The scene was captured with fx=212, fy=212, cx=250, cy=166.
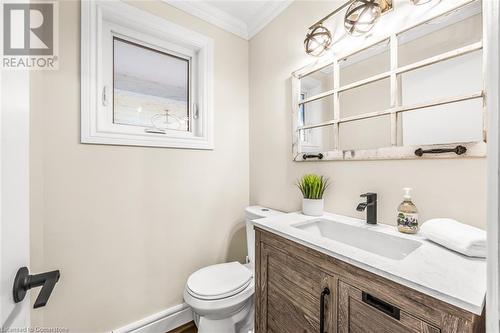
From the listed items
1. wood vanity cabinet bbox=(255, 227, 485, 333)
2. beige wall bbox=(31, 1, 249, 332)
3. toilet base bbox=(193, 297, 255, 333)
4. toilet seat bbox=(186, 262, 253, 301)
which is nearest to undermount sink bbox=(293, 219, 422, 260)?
wood vanity cabinet bbox=(255, 227, 485, 333)

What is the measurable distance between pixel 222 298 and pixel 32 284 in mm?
915

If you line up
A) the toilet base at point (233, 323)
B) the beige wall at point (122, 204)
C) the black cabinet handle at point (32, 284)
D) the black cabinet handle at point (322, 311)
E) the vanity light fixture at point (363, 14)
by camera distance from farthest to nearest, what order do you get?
the toilet base at point (233, 323) < the beige wall at point (122, 204) < the vanity light fixture at point (363, 14) < the black cabinet handle at point (322, 311) < the black cabinet handle at point (32, 284)

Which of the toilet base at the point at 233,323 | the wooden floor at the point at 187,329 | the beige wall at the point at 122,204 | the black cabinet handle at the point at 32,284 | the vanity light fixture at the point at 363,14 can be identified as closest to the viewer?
the black cabinet handle at the point at 32,284

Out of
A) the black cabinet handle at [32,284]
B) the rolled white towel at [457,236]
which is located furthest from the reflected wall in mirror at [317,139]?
the black cabinet handle at [32,284]

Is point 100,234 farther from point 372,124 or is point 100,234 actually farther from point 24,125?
point 372,124

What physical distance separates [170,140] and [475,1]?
161 centimetres

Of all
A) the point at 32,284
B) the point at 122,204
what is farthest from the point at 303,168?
the point at 32,284

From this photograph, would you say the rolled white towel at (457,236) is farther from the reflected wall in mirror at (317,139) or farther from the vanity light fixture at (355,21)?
the vanity light fixture at (355,21)

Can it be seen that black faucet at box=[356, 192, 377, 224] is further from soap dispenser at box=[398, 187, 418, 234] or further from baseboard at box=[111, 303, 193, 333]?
baseboard at box=[111, 303, 193, 333]

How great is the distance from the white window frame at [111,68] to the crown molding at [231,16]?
6.3 inches

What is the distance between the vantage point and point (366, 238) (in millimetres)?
983

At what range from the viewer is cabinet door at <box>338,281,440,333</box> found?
0.55m

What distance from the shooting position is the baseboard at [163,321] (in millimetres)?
1348

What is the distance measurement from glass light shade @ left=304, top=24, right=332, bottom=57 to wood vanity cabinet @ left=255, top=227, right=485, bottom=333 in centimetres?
107
